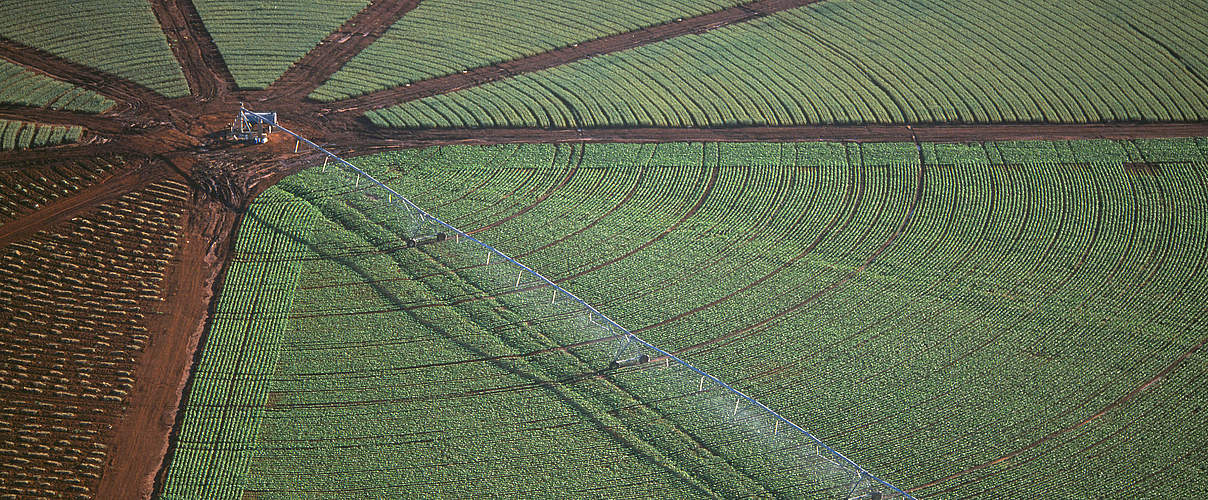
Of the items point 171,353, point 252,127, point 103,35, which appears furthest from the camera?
point 103,35

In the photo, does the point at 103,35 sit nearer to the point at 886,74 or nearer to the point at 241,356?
the point at 241,356

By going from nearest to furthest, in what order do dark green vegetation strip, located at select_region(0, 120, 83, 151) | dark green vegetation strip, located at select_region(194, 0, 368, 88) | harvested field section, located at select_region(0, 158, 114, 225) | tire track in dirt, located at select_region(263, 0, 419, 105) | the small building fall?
harvested field section, located at select_region(0, 158, 114, 225) < dark green vegetation strip, located at select_region(0, 120, 83, 151) < the small building < tire track in dirt, located at select_region(263, 0, 419, 105) < dark green vegetation strip, located at select_region(194, 0, 368, 88)

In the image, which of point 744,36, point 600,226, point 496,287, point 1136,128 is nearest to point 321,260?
point 496,287

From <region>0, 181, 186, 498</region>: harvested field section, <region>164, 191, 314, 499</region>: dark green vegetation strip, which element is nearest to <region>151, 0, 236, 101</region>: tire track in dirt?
<region>0, 181, 186, 498</region>: harvested field section

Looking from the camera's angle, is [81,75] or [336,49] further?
[336,49]

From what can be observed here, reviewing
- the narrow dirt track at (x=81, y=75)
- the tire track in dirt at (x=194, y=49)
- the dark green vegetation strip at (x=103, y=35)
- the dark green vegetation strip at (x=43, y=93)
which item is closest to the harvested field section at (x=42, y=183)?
the dark green vegetation strip at (x=43, y=93)

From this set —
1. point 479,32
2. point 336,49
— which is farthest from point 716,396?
point 336,49

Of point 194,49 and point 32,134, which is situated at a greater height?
point 194,49

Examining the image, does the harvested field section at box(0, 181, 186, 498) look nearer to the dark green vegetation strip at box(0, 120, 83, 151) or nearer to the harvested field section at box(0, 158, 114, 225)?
the harvested field section at box(0, 158, 114, 225)
